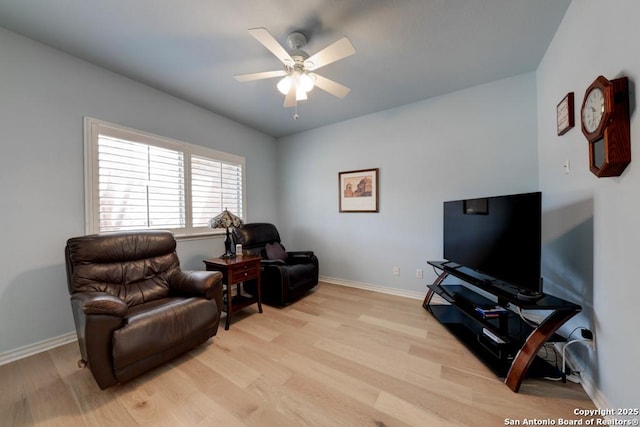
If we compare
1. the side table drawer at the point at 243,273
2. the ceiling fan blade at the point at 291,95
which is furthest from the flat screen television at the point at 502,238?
the side table drawer at the point at 243,273

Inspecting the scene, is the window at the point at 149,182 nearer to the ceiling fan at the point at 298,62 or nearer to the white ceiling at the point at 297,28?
the white ceiling at the point at 297,28

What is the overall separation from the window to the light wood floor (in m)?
1.30

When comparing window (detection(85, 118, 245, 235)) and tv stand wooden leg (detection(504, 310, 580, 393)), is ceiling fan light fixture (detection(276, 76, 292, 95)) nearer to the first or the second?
window (detection(85, 118, 245, 235))

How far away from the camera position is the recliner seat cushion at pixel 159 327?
1452mm

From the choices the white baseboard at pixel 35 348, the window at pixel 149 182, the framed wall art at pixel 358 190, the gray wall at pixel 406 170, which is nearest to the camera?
the white baseboard at pixel 35 348

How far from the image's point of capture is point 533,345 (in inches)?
56.2

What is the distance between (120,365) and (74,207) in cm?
159

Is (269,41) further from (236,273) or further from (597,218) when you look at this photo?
(597,218)

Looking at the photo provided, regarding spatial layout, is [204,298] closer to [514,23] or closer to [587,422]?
[587,422]

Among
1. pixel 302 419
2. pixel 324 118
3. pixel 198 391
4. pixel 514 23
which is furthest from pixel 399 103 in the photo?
pixel 198 391

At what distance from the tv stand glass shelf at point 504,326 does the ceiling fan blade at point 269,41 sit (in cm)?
238

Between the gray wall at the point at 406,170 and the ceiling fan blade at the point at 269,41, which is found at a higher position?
the ceiling fan blade at the point at 269,41

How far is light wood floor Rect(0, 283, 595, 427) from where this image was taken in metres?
1.29

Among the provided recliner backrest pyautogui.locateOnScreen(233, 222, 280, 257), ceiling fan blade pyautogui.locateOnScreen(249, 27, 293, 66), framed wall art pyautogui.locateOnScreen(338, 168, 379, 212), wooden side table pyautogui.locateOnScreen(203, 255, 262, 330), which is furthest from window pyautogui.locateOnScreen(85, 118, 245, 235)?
ceiling fan blade pyautogui.locateOnScreen(249, 27, 293, 66)
